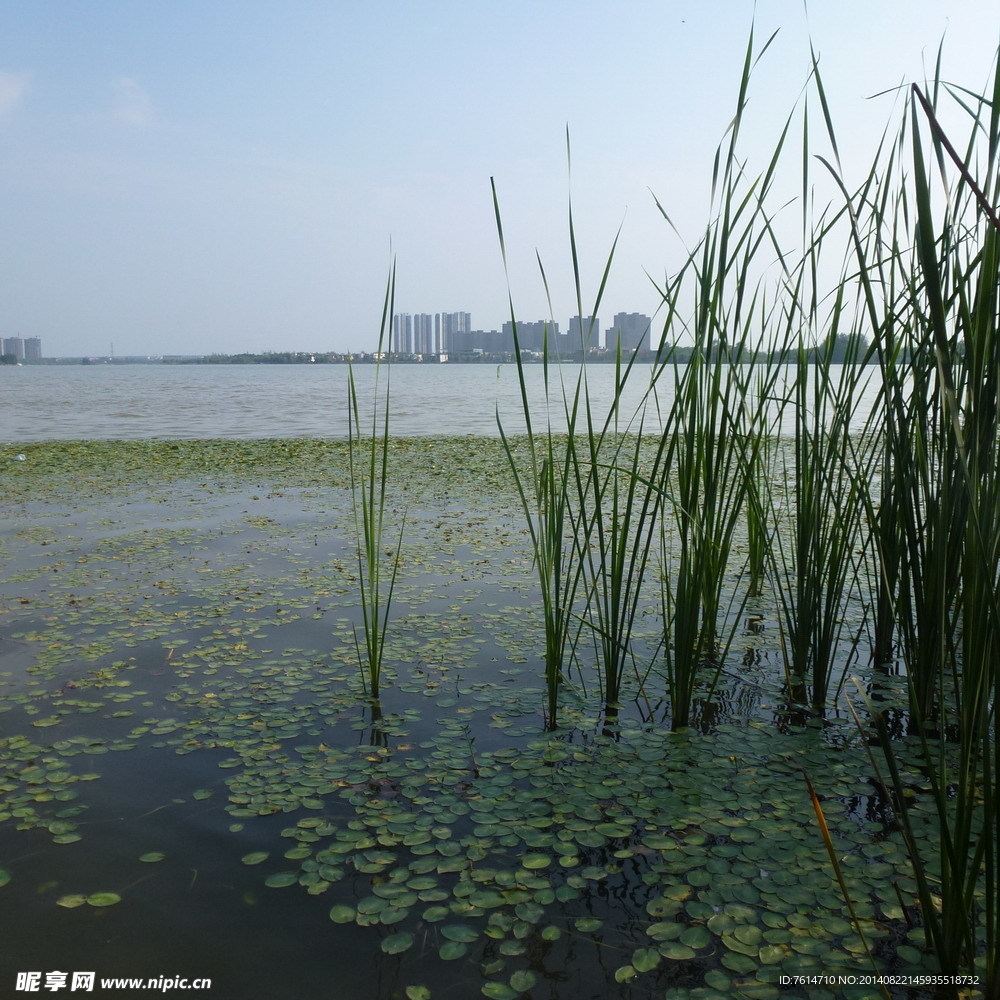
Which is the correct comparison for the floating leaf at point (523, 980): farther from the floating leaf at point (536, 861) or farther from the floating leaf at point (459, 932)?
the floating leaf at point (536, 861)

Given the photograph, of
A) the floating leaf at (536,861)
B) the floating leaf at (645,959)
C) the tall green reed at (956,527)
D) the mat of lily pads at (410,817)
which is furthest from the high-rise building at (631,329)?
the floating leaf at (645,959)

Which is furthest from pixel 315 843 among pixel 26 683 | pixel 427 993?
pixel 26 683

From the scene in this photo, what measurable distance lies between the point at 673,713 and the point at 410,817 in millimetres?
660

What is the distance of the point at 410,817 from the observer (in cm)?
152

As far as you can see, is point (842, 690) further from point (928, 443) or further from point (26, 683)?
point (26, 683)

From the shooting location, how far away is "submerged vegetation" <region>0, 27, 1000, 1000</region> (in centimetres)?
110

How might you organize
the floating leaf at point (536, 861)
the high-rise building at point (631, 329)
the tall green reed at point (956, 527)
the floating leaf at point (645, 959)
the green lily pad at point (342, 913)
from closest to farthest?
the tall green reed at point (956, 527), the floating leaf at point (645, 959), the green lily pad at point (342, 913), the floating leaf at point (536, 861), the high-rise building at point (631, 329)

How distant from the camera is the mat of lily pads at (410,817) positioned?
3.85ft

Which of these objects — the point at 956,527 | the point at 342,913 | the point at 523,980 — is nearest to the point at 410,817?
the point at 342,913

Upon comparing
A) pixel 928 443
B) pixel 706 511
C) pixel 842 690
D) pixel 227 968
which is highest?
pixel 928 443

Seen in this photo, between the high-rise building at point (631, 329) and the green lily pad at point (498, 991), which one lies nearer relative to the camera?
the green lily pad at point (498, 991)

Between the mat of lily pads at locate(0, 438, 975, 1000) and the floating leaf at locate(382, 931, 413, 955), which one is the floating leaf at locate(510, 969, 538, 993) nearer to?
the mat of lily pads at locate(0, 438, 975, 1000)

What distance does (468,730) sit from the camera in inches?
74.4

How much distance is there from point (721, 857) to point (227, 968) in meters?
0.82
